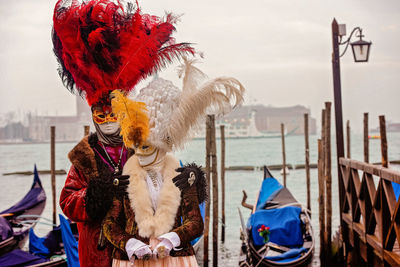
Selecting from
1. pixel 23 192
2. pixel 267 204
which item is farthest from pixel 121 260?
pixel 23 192

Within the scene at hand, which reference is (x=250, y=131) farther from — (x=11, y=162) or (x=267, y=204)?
(x=267, y=204)

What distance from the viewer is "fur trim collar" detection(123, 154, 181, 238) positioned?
246 cm

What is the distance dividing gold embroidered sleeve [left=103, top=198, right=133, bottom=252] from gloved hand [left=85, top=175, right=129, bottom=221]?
38 mm

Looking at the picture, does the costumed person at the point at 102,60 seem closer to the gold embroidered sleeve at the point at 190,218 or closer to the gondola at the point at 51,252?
the gold embroidered sleeve at the point at 190,218

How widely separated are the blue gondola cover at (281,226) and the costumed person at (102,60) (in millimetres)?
4647

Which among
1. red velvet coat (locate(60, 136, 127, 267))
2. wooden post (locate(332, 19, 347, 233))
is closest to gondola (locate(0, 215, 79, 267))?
red velvet coat (locate(60, 136, 127, 267))

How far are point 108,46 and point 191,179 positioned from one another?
100 centimetres

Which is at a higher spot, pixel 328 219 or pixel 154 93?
pixel 154 93

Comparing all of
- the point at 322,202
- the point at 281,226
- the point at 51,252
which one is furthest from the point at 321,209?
the point at 51,252

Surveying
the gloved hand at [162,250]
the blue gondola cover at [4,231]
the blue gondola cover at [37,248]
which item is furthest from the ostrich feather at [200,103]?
the blue gondola cover at [4,231]

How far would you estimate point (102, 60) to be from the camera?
9.57ft

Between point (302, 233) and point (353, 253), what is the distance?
1344 millimetres

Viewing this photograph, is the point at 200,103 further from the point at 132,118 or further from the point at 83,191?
the point at 83,191

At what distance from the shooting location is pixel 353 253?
6.14 meters
